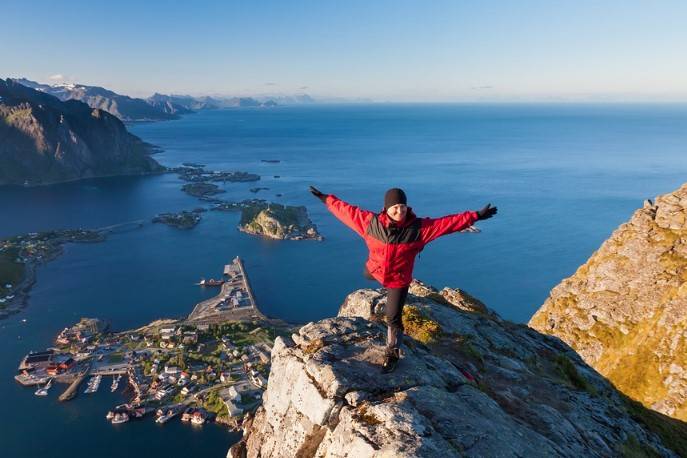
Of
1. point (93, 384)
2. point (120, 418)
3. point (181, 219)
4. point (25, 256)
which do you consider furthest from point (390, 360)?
point (181, 219)

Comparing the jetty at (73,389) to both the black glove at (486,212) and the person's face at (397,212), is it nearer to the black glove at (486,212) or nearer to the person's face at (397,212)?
the person's face at (397,212)

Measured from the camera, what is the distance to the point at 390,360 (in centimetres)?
1103

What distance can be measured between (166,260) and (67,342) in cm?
5371

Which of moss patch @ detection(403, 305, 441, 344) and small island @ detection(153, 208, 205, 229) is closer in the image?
moss patch @ detection(403, 305, 441, 344)

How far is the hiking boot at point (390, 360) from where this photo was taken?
430 inches

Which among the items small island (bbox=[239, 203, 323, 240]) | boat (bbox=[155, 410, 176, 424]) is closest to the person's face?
boat (bbox=[155, 410, 176, 424])

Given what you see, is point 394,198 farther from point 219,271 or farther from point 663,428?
point 219,271

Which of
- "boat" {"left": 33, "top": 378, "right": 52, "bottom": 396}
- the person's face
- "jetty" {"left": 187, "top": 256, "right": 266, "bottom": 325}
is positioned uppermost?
the person's face

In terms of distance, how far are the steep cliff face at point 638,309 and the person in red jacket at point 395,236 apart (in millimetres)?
31786

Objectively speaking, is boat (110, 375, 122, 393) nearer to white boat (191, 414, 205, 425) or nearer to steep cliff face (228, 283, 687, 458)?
white boat (191, 414, 205, 425)

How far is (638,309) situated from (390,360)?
44.1 meters

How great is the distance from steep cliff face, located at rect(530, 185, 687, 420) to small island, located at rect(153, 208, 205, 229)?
515 feet

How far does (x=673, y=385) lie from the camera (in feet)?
112

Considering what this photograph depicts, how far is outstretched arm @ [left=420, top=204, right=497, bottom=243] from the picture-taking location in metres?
10.1
